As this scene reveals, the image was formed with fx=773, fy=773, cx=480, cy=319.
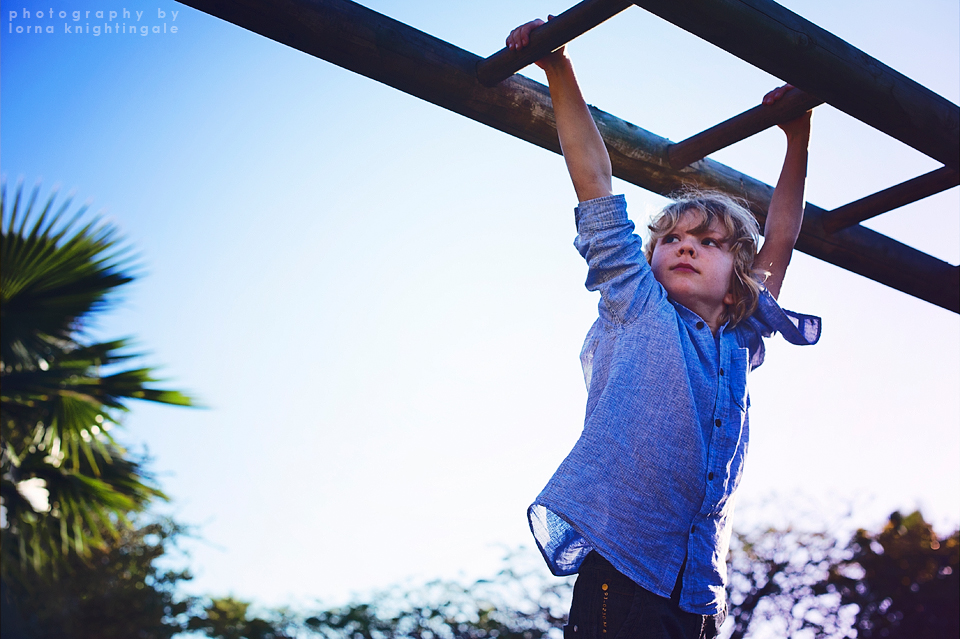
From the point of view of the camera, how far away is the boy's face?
5.45 ft

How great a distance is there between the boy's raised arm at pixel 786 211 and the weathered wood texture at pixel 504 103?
0.07 meters

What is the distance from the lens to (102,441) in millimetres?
5336

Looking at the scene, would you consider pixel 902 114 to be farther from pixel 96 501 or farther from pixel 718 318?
pixel 96 501

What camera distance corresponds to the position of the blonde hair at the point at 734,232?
1.74m

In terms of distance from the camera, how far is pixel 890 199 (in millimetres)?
1958

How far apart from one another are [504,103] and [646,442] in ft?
2.53

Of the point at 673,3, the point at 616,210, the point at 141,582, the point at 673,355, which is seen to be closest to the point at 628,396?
the point at 673,355

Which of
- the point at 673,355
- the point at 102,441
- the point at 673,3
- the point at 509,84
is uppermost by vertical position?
the point at 102,441

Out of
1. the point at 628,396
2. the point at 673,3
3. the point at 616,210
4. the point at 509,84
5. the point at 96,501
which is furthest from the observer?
the point at 96,501

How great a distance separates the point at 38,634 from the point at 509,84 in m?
9.70

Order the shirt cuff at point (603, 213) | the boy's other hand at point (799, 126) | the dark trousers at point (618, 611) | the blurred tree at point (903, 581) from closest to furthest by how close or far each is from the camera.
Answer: the dark trousers at point (618, 611) → the shirt cuff at point (603, 213) → the boy's other hand at point (799, 126) → the blurred tree at point (903, 581)

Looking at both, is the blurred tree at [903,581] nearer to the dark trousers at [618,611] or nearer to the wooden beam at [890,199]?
the wooden beam at [890,199]

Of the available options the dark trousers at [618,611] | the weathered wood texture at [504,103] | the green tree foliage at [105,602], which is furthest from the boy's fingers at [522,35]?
the green tree foliage at [105,602]

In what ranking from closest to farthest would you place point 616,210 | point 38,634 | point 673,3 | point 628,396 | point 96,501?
point 673,3
point 628,396
point 616,210
point 96,501
point 38,634
